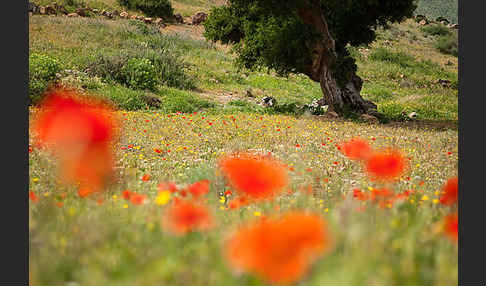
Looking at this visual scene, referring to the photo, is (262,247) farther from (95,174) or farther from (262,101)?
(262,101)

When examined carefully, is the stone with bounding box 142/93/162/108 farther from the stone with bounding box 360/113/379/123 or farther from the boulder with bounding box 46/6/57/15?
the boulder with bounding box 46/6/57/15

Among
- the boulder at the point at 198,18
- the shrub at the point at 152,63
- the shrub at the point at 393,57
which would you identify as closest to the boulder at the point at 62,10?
the boulder at the point at 198,18

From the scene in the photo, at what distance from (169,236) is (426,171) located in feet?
16.0

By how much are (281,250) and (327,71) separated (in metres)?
13.5

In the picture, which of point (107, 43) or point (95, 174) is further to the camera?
point (107, 43)

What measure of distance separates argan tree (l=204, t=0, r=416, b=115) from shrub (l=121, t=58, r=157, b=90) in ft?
8.98

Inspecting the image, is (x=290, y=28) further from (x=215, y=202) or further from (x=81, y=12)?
(x=81, y=12)

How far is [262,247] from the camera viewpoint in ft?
3.93

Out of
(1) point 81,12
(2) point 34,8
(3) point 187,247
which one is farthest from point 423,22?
(3) point 187,247

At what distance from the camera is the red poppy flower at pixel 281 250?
1.16m

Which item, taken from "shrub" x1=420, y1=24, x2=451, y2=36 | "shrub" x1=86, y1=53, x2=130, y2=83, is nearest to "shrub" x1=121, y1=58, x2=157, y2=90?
"shrub" x1=86, y1=53, x2=130, y2=83

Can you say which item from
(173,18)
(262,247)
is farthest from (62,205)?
(173,18)

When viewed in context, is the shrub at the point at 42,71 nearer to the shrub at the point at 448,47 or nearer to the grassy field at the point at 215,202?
the grassy field at the point at 215,202

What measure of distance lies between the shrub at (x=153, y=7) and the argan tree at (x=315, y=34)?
29775mm
